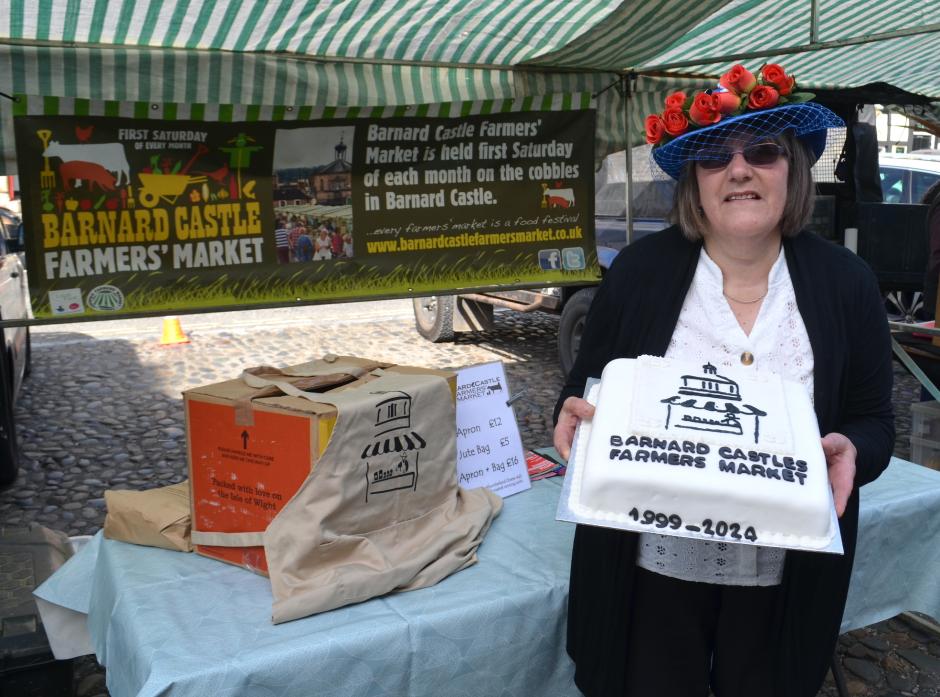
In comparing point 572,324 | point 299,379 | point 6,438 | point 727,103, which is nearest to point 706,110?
point 727,103

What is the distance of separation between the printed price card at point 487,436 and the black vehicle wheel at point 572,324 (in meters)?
4.61

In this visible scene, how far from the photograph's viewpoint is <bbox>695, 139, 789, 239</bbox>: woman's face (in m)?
1.85

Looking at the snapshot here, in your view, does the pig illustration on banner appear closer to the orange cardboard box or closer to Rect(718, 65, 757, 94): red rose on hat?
the orange cardboard box

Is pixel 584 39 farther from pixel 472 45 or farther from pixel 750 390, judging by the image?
pixel 750 390

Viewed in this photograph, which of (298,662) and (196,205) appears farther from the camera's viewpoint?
(196,205)

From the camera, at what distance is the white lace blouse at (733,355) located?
1.88m

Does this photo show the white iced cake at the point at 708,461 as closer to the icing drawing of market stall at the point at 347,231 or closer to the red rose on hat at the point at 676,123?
the icing drawing of market stall at the point at 347,231

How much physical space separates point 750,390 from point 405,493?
97 centimetres

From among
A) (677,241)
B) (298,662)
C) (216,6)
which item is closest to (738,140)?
(677,241)

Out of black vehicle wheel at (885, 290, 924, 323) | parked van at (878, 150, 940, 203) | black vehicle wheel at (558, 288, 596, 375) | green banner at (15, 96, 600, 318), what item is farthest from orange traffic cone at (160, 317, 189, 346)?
parked van at (878, 150, 940, 203)

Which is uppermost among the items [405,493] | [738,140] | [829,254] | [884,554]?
[738,140]

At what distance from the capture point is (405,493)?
232 cm

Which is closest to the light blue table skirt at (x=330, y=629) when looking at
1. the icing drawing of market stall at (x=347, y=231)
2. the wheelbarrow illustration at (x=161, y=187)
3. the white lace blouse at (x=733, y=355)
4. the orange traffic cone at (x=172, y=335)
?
the icing drawing of market stall at (x=347, y=231)

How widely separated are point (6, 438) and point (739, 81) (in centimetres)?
485
